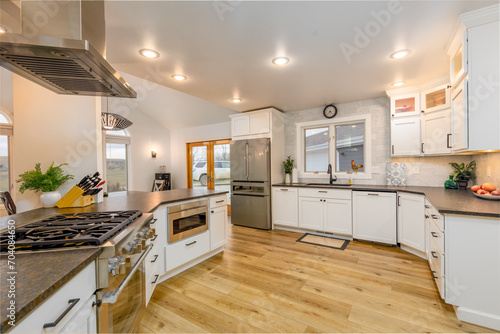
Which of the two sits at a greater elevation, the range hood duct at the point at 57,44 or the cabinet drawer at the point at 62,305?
the range hood duct at the point at 57,44

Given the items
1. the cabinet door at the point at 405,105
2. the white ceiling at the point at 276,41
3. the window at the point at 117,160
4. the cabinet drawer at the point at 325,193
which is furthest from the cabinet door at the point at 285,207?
the window at the point at 117,160

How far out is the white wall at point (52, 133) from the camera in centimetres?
185

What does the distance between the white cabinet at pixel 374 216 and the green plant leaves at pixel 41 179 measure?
143 inches

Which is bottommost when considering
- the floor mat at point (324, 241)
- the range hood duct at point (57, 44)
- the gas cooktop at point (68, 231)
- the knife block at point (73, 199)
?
the floor mat at point (324, 241)

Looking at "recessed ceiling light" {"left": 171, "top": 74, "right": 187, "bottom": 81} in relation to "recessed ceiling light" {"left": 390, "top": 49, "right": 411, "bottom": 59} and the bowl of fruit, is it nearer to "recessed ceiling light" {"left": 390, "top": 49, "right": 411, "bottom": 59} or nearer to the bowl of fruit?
"recessed ceiling light" {"left": 390, "top": 49, "right": 411, "bottom": 59}

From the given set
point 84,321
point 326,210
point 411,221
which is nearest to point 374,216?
point 411,221

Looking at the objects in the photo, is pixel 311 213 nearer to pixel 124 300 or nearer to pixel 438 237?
pixel 438 237

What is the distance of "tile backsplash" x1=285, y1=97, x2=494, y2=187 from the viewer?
3.16 m

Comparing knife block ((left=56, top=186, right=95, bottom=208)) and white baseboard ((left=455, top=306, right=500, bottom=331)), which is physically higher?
knife block ((left=56, top=186, right=95, bottom=208))

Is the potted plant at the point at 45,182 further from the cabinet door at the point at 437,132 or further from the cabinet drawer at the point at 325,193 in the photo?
the cabinet door at the point at 437,132

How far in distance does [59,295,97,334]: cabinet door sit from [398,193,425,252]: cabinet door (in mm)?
3246

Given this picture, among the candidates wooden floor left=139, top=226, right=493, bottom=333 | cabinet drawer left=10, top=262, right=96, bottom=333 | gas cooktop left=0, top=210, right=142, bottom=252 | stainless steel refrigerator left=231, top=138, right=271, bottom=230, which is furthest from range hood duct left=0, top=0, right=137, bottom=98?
stainless steel refrigerator left=231, top=138, right=271, bottom=230

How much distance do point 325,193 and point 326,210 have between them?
11.2 inches

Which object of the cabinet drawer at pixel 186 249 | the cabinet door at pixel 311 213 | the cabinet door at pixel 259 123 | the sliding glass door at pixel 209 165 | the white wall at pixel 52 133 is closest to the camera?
the white wall at pixel 52 133
